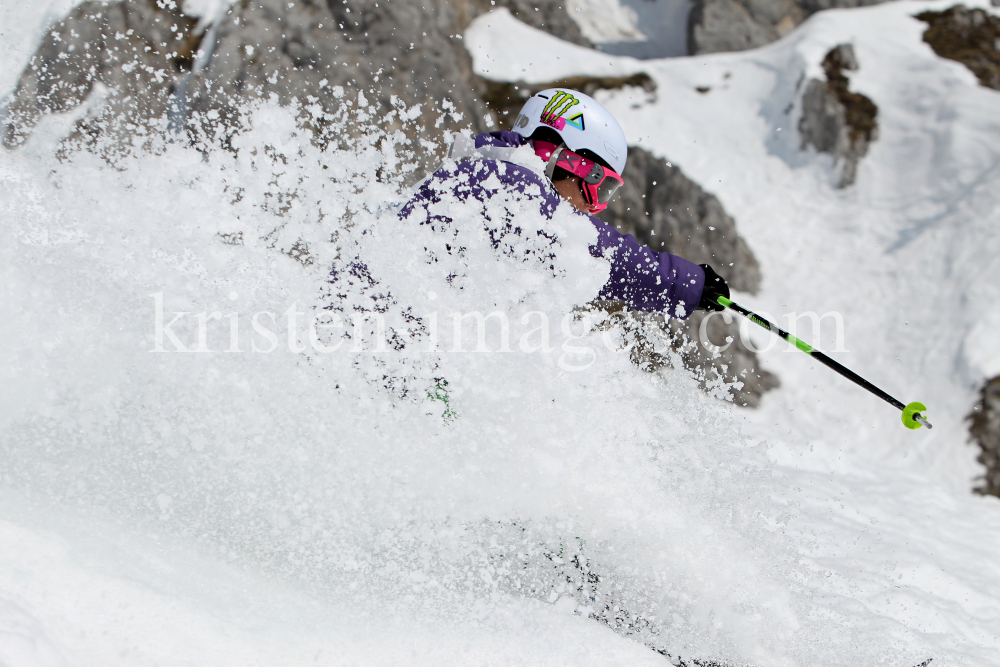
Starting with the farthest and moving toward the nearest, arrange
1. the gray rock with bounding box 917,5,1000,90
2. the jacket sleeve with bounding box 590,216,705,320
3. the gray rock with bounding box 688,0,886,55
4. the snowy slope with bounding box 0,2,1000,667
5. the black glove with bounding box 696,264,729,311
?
the gray rock with bounding box 688,0,886,55 → the gray rock with bounding box 917,5,1000,90 → the black glove with bounding box 696,264,729,311 → the jacket sleeve with bounding box 590,216,705,320 → the snowy slope with bounding box 0,2,1000,667

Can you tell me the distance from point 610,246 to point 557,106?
947mm

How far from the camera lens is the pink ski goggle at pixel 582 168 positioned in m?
3.33

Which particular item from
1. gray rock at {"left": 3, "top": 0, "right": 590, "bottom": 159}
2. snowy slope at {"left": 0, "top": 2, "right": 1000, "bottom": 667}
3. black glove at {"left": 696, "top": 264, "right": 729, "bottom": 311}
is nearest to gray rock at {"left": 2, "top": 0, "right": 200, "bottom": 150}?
gray rock at {"left": 3, "top": 0, "right": 590, "bottom": 159}

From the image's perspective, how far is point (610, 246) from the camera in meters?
2.95

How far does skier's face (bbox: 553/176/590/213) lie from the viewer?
11.1 ft

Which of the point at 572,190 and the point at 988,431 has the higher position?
the point at 572,190

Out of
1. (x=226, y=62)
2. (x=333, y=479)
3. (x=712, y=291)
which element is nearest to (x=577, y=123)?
(x=712, y=291)

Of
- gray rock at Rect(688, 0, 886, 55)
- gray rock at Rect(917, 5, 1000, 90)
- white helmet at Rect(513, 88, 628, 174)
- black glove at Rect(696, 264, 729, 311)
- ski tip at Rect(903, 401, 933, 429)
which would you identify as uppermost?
gray rock at Rect(688, 0, 886, 55)

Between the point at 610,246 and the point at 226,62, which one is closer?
the point at 610,246

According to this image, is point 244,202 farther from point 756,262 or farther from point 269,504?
point 756,262

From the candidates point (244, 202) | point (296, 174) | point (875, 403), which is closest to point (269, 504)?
point (244, 202)

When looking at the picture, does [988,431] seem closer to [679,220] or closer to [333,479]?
[679,220]

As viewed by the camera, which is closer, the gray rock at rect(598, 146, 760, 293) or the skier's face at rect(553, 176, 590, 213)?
the skier's face at rect(553, 176, 590, 213)

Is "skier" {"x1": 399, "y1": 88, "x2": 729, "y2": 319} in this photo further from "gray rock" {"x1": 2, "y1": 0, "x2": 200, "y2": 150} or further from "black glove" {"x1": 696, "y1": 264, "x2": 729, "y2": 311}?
"gray rock" {"x1": 2, "y1": 0, "x2": 200, "y2": 150}
